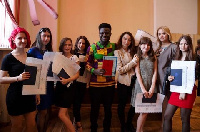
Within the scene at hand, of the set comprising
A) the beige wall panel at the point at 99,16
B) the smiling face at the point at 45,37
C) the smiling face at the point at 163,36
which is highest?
the beige wall panel at the point at 99,16

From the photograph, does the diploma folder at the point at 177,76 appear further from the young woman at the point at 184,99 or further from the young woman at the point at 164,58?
the young woman at the point at 164,58

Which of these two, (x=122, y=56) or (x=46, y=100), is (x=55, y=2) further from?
(x=46, y=100)

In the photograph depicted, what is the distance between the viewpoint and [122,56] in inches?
94.4

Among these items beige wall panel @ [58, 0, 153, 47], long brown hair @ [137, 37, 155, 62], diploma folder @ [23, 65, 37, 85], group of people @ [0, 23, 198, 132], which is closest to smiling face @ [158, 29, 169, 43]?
group of people @ [0, 23, 198, 132]

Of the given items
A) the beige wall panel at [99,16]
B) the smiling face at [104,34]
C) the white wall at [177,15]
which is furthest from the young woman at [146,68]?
the white wall at [177,15]

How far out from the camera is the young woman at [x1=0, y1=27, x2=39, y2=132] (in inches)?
63.4

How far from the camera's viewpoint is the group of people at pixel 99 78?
1664mm

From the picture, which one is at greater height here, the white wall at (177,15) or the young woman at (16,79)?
the white wall at (177,15)

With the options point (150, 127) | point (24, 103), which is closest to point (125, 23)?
point (150, 127)

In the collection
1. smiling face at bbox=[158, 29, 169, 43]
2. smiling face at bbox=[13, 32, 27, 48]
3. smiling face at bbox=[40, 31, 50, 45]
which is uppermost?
smiling face at bbox=[158, 29, 169, 43]

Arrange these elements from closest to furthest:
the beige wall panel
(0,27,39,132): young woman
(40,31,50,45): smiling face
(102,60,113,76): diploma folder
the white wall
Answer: (0,27,39,132): young woman → (40,31,50,45): smiling face → (102,60,113,76): diploma folder → the beige wall panel → the white wall

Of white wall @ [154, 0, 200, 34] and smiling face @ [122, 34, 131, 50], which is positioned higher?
white wall @ [154, 0, 200, 34]

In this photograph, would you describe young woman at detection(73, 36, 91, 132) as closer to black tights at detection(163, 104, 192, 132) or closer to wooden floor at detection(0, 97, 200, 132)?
wooden floor at detection(0, 97, 200, 132)

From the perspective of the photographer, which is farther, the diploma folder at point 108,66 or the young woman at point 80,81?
the young woman at point 80,81
